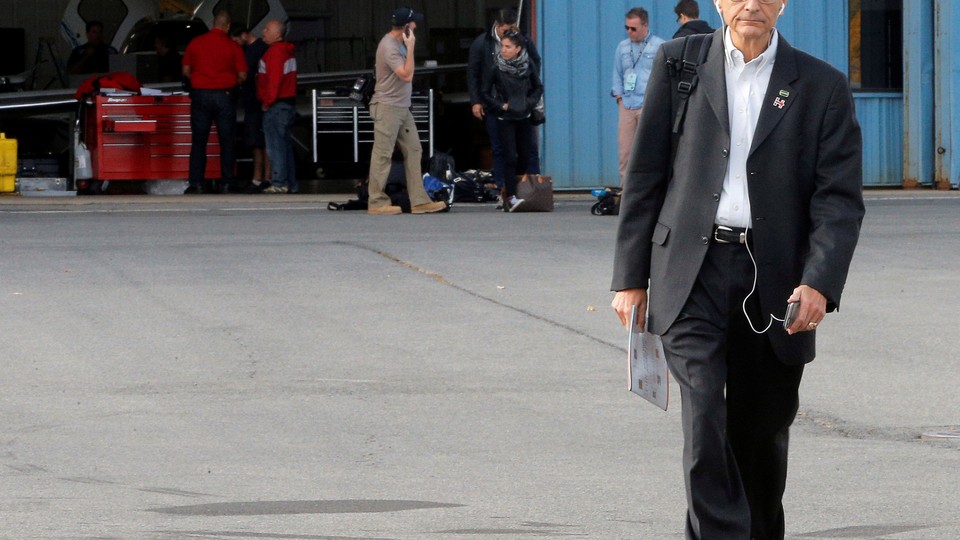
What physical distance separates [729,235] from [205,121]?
1595cm

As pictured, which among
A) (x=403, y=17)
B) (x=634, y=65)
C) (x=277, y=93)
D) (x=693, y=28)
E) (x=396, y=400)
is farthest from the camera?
(x=277, y=93)

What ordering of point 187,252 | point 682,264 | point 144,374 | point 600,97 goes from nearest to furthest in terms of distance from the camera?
point 682,264 → point 144,374 → point 187,252 → point 600,97

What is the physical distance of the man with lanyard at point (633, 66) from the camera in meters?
16.7

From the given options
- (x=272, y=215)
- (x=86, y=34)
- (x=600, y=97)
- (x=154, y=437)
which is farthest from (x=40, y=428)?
(x=86, y=34)

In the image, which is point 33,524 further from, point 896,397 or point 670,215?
point 896,397

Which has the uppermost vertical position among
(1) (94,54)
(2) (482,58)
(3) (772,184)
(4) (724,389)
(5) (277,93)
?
(1) (94,54)

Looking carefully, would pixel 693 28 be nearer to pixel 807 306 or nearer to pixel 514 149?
pixel 514 149

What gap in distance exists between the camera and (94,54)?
26.0 meters

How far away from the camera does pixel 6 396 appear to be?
763cm

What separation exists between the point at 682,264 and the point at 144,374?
14.0 feet

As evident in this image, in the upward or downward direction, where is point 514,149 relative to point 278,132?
downward

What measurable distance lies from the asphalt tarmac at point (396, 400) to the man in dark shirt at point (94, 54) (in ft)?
42.4

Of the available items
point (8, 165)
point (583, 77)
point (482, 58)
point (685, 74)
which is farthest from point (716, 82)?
point (8, 165)

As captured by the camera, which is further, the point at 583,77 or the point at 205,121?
the point at 205,121
